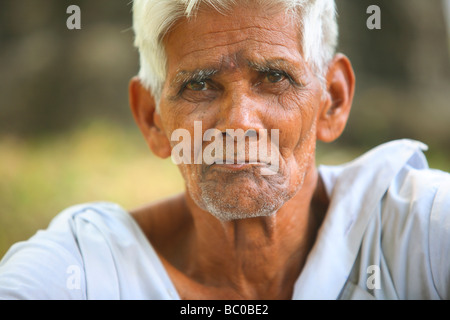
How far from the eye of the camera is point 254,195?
1.60 m

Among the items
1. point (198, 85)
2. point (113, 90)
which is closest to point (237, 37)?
point (198, 85)

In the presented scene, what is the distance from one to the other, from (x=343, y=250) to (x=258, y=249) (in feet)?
1.05

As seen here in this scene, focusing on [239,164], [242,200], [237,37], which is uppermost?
[237,37]

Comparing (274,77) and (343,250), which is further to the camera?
(343,250)

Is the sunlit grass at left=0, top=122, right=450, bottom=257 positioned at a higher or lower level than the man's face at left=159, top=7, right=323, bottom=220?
lower

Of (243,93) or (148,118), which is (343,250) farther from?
(148,118)

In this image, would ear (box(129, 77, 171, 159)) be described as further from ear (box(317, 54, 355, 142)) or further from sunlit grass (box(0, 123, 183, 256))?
sunlit grass (box(0, 123, 183, 256))

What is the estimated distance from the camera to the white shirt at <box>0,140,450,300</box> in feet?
5.48

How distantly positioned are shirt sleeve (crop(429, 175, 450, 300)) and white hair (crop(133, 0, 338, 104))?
0.64 m

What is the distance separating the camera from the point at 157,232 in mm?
2158

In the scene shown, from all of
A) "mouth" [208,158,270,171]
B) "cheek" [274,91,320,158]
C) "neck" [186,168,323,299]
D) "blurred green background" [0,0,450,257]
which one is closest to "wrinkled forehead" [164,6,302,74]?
"cheek" [274,91,320,158]

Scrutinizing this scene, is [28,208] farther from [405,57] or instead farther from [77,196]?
[405,57]

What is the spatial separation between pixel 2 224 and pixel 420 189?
12.9 feet

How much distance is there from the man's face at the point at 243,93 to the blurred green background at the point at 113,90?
10.7 feet
